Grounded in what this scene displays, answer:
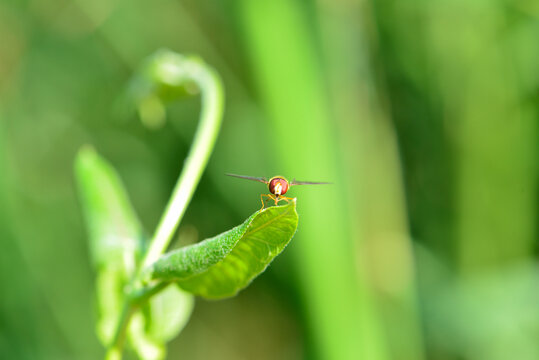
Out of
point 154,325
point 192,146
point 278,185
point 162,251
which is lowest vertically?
point 154,325

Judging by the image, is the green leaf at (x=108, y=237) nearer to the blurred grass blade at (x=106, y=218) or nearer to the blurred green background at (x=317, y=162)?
the blurred grass blade at (x=106, y=218)

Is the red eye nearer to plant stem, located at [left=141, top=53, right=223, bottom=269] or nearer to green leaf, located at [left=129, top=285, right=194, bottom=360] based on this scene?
plant stem, located at [left=141, top=53, right=223, bottom=269]

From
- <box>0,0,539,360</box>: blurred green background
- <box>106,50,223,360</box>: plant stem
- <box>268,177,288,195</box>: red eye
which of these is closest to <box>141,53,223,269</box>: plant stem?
<box>106,50,223,360</box>: plant stem

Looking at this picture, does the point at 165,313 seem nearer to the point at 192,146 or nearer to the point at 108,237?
the point at 108,237

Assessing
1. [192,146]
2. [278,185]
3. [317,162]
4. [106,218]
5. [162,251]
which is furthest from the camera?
[317,162]

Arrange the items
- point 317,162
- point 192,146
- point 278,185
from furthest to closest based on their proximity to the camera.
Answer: point 317,162, point 192,146, point 278,185

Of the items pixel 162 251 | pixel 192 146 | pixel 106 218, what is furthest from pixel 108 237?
pixel 192 146

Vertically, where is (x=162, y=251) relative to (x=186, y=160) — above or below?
below
